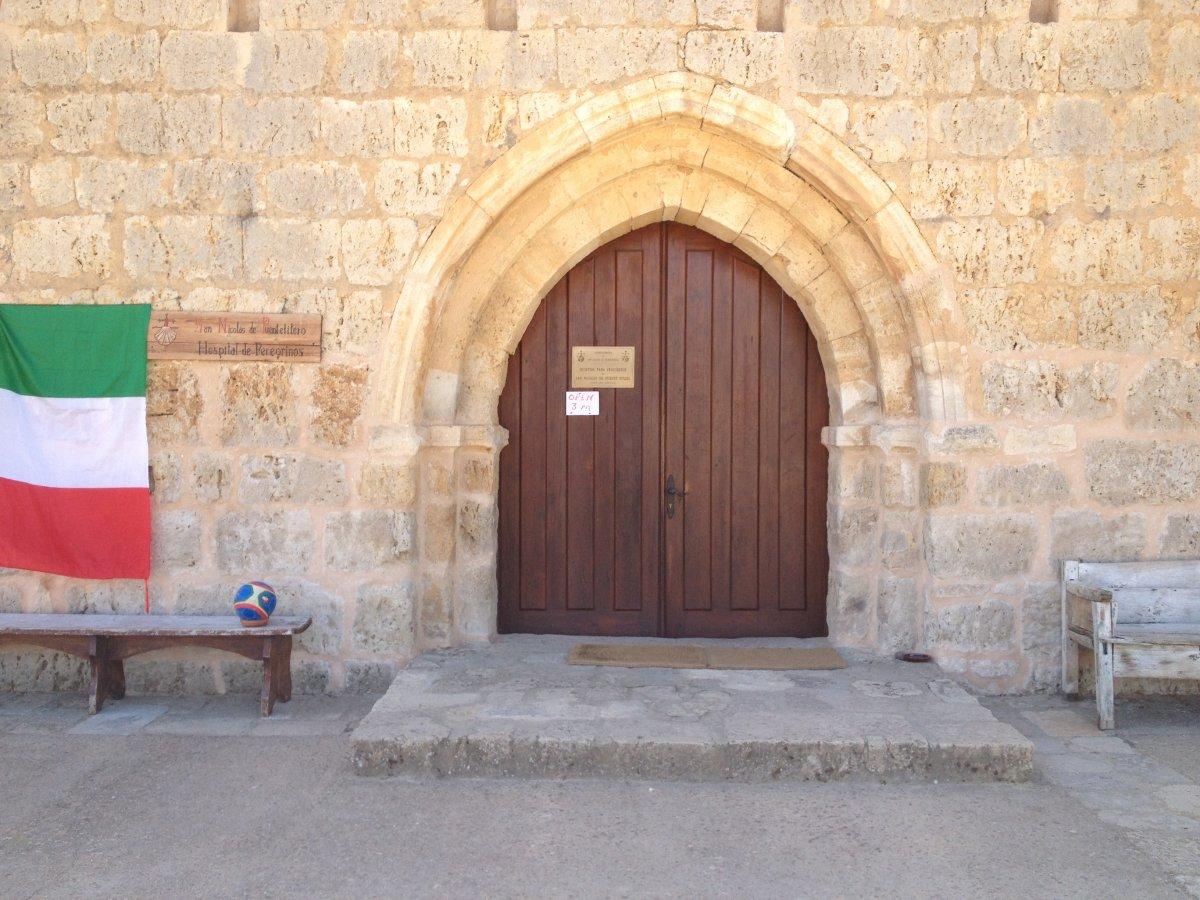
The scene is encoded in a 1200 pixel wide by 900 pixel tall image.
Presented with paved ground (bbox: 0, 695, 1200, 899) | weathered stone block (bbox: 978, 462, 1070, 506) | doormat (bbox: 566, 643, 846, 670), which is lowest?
paved ground (bbox: 0, 695, 1200, 899)

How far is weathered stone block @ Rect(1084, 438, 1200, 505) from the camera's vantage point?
4.01 meters

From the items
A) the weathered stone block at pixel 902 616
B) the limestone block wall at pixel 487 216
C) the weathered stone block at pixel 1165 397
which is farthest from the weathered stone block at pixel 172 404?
the weathered stone block at pixel 1165 397

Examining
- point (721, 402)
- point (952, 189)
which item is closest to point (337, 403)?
point (721, 402)

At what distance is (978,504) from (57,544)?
4.09m

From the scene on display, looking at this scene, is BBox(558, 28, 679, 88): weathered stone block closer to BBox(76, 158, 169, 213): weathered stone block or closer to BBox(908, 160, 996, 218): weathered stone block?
BBox(908, 160, 996, 218): weathered stone block

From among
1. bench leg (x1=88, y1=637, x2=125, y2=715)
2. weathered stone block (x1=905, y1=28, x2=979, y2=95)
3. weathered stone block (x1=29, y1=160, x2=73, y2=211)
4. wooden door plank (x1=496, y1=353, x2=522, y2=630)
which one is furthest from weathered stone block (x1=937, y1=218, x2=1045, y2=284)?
bench leg (x1=88, y1=637, x2=125, y2=715)

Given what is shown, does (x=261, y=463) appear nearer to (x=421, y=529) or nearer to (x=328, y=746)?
(x=421, y=529)

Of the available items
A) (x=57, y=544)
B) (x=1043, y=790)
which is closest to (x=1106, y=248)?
(x=1043, y=790)

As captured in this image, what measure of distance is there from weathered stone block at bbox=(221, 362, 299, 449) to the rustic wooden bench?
810 millimetres

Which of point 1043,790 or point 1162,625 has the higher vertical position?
point 1162,625

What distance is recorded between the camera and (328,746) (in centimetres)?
346

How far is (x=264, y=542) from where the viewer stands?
404cm

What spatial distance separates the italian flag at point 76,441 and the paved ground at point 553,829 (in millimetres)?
845

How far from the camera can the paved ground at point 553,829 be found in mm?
2496
